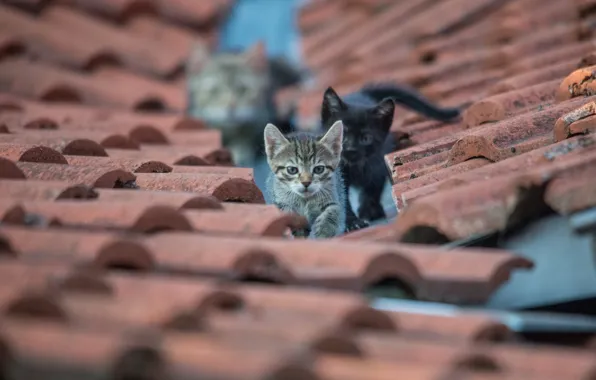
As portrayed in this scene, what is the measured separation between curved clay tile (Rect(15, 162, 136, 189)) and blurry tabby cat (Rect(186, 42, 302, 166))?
5.60 meters

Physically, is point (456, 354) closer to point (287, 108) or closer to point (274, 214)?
point (274, 214)

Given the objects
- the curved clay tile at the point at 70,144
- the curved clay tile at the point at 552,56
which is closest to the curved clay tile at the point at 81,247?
the curved clay tile at the point at 70,144

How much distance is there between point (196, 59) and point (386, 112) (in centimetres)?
395

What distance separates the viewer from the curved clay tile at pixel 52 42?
7426mm

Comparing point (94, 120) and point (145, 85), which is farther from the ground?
point (145, 85)

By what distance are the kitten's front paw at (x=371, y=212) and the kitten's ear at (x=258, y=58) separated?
4.83 meters

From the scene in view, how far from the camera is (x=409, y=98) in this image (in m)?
5.78

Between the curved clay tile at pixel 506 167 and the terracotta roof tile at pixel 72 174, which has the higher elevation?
the terracotta roof tile at pixel 72 174

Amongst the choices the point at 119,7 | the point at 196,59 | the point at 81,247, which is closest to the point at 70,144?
the point at 81,247

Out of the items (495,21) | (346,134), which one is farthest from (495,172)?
(495,21)

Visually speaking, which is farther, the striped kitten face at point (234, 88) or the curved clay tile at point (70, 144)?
the striped kitten face at point (234, 88)

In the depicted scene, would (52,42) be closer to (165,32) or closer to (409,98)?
(165,32)

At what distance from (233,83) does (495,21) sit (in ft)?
13.1

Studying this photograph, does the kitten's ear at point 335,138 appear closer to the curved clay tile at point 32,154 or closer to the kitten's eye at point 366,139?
the kitten's eye at point 366,139
